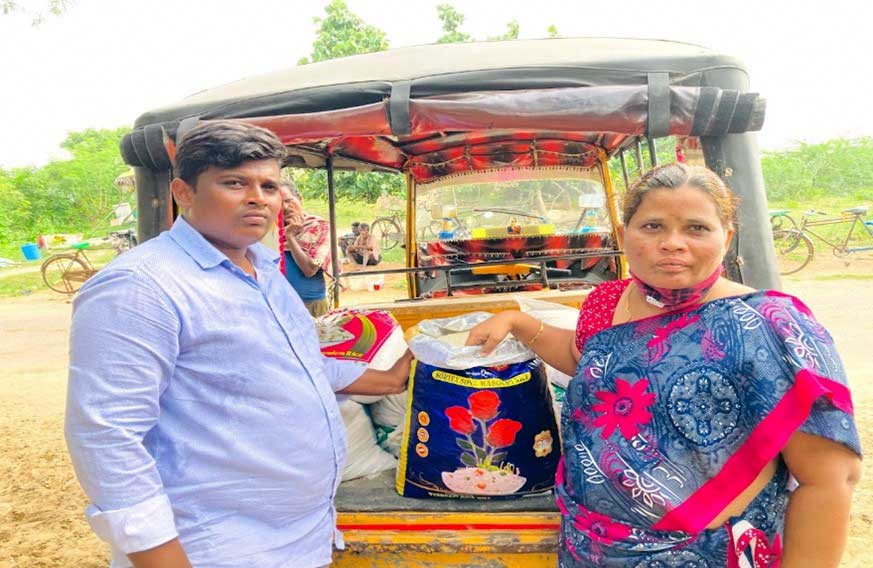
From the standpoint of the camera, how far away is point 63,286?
1427 cm

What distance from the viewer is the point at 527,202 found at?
14.0ft

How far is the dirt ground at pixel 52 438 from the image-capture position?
10.3ft

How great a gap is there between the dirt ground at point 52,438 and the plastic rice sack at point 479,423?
1932 mm

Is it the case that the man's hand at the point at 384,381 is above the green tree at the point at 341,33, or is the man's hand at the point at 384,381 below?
below

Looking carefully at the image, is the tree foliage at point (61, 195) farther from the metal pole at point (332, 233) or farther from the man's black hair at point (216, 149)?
the man's black hair at point (216, 149)

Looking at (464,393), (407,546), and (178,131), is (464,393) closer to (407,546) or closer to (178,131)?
(407,546)

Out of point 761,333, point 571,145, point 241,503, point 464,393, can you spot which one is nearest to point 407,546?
point 464,393

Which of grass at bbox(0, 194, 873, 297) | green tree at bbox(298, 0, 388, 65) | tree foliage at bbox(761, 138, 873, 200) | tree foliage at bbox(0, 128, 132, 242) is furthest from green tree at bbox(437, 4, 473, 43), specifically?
tree foliage at bbox(0, 128, 132, 242)

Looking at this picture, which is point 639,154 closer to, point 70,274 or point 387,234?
point 387,234

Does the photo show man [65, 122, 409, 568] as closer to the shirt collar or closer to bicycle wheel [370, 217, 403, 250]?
the shirt collar

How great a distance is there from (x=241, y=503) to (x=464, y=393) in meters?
0.68

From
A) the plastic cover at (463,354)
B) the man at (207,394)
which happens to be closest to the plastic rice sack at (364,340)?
the plastic cover at (463,354)

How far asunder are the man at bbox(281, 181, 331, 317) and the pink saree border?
2.72m

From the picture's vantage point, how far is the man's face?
1270mm
